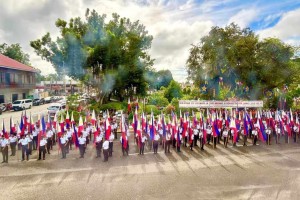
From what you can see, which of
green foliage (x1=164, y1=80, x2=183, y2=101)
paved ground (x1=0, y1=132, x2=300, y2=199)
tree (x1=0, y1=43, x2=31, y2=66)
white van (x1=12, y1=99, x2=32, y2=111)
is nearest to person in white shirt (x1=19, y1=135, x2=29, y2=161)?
paved ground (x1=0, y1=132, x2=300, y2=199)

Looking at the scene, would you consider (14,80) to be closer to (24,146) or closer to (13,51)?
(13,51)

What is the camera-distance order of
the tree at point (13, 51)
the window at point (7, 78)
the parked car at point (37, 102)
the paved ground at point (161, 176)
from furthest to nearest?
the tree at point (13, 51) < the parked car at point (37, 102) < the window at point (7, 78) < the paved ground at point (161, 176)

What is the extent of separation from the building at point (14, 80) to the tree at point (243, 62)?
26080mm

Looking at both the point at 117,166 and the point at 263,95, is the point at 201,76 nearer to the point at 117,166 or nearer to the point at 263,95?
the point at 263,95

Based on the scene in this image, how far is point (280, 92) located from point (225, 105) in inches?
392

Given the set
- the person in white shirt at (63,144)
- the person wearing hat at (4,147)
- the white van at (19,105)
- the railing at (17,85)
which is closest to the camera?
the person wearing hat at (4,147)

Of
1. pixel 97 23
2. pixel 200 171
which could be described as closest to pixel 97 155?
pixel 200 171

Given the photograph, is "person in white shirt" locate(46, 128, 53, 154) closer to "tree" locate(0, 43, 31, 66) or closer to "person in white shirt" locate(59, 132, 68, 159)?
"person in white shirt" locate(59, 132, 68, 159)

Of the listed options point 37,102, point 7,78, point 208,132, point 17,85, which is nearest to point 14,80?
point 17,85

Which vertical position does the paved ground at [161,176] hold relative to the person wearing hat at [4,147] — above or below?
below

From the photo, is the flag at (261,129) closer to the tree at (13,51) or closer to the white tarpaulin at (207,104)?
the white tarpaulin at (207,104)

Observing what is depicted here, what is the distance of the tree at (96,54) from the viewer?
89.0 ft

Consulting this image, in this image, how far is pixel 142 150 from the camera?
1479cm

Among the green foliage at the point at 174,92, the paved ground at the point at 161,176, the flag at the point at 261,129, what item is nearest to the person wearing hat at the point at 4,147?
the paved ground at the point at 161,176
